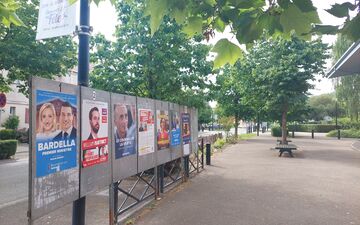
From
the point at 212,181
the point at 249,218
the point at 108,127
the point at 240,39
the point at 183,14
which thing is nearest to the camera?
the point at 240,39

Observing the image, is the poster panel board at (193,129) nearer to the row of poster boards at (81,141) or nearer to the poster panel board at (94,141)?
the row of poster boards at (81,141)

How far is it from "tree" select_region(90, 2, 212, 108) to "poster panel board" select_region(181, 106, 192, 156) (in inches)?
33.9

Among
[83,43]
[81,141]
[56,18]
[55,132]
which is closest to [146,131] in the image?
[81,141]

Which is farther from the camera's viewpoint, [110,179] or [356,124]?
[356,124]

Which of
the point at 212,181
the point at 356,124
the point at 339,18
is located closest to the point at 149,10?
the point at 339,18

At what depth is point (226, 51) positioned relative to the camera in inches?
103

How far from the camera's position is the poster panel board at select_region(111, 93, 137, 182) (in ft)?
20.5

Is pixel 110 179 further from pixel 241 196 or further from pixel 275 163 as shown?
pixel 275 163

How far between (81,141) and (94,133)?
0.45m

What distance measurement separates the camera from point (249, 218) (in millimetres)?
6699

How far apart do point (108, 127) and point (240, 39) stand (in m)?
3.94

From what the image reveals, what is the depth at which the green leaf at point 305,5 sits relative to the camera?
6.79 ft

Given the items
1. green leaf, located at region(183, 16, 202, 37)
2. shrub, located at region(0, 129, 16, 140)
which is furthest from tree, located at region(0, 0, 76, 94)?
green leaf, located at region(183, 16, 202, 37)

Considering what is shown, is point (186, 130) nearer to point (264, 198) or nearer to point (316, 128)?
point (264, 198)
